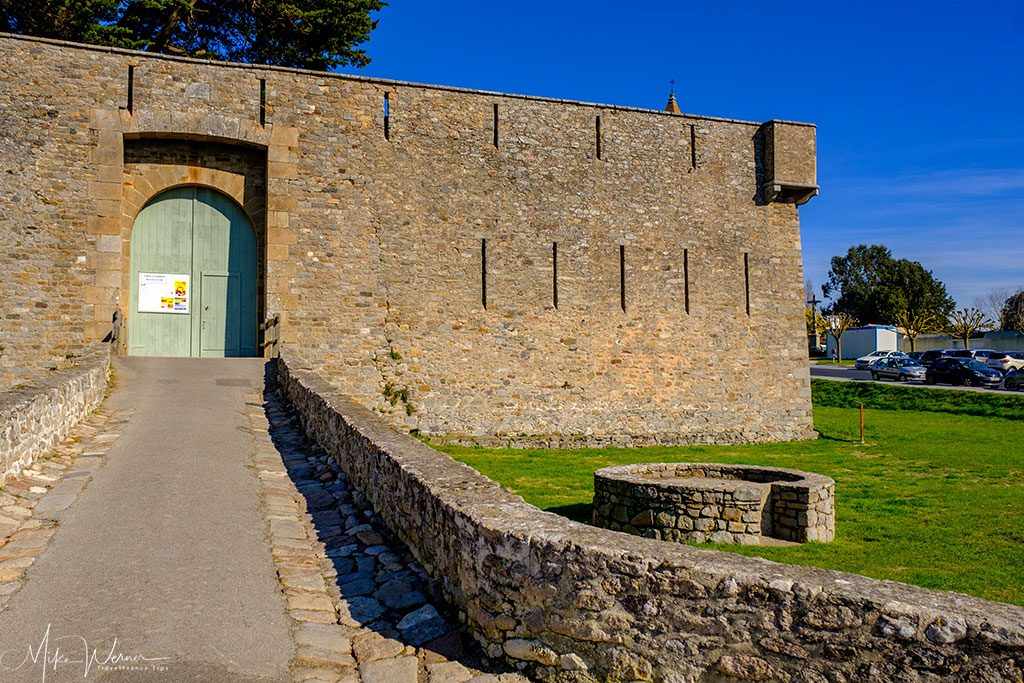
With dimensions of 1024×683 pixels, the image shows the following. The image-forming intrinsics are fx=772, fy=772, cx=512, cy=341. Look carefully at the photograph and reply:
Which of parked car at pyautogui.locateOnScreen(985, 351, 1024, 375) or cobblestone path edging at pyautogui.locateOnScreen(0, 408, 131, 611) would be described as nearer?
cobblestone path edging at pyautogui.locateOnScreen(0, 408, 131, 611)

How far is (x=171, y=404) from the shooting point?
988 cm

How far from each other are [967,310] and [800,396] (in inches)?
1685

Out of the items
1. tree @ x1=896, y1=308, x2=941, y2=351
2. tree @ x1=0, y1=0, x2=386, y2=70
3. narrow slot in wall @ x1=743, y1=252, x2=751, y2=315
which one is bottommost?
narrow slot in wall @ x1=743, y1=252, x2=751, y2=315

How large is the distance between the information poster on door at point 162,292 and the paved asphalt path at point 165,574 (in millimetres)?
5951

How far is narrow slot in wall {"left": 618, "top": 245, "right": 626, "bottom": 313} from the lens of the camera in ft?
53.1

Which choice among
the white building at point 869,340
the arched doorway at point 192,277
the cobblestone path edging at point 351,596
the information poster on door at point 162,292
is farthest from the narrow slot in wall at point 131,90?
the white building at point 869,340

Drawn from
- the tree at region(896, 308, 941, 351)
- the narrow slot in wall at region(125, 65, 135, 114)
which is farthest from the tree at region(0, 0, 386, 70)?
the tree at region(896, 308, 941, 351)

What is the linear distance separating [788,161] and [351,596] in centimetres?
1565

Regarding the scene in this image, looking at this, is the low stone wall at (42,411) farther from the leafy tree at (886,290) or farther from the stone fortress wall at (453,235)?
the leafy tree at (886,290)

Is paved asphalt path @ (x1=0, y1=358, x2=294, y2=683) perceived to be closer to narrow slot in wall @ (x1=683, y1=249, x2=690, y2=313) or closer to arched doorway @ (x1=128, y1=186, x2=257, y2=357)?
arched doorway @ (x1=128, y1=186, x2=257, y2=357)

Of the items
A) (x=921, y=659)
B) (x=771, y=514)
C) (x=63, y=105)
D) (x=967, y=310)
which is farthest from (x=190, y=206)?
(x=967, y=310)

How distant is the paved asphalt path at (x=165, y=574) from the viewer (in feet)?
12.4

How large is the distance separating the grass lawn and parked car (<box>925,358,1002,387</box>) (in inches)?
340

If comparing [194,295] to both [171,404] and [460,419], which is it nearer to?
[171,404]
